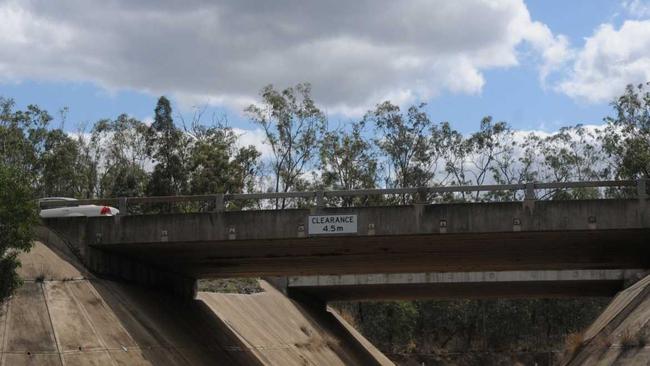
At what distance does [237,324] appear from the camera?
40.1 m

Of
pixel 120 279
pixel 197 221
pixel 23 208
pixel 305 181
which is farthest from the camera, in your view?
pixel 305 181

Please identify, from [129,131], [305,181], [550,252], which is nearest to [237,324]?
[550,252]

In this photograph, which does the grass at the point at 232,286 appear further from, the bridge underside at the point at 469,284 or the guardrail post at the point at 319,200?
the guardrail post at the point at 319,200

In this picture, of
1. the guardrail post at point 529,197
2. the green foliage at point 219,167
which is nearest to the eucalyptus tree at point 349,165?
the green foliage at point 219,167

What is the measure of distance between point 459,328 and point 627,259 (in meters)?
48.6

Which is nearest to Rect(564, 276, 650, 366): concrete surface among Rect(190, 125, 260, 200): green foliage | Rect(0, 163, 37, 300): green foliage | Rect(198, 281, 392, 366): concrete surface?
Rect(198, 281, 392, 366): concrete surface

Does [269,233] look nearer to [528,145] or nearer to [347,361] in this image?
[347,361]

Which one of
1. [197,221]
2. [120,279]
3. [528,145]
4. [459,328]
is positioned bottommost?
[459,328]

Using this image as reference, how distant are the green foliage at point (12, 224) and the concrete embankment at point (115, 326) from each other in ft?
3.02

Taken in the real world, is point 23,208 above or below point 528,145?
below

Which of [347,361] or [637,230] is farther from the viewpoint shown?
[347,361]

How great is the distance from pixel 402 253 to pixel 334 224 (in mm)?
5991

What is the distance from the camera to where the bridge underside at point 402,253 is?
29086mm

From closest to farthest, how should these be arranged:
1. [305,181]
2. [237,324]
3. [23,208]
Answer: [23,208] < [237,324] < [305,181]
